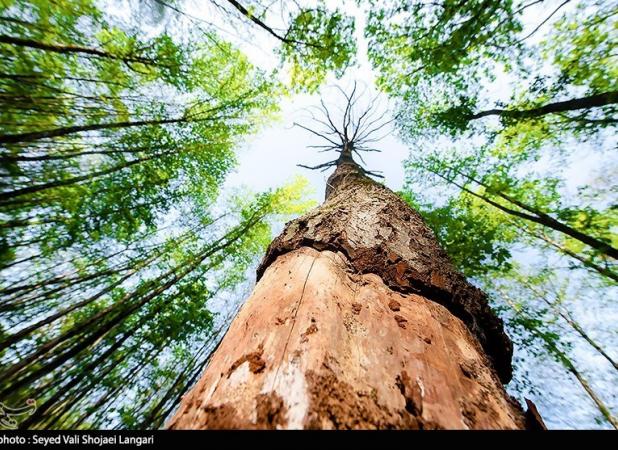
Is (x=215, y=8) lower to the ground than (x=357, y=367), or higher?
higher

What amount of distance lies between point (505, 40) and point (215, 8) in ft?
14.1

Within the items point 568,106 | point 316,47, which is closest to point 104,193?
point 316,47

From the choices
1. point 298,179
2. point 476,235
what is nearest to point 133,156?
point 298,179

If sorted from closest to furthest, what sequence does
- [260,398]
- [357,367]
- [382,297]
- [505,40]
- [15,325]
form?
[260,398] → [357,367] → [382,297] → [15,325] → [505,40]

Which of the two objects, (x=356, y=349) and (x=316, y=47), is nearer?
(x=356, y=349)

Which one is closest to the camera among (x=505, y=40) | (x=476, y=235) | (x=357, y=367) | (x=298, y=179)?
(x=357, y=367)

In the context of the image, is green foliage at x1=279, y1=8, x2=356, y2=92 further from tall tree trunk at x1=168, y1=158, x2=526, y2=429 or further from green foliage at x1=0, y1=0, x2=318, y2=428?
tall tree trunk at x1=168, y1=158, x2=526, y2=429

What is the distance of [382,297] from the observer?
52.0 inches

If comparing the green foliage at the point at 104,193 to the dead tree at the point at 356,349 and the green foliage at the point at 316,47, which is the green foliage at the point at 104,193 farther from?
the dead tree at the point at 356,349

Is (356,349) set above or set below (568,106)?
below

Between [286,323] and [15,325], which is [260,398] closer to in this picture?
[286,323]

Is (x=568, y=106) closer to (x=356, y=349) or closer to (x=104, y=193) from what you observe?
(x=356, y=349)

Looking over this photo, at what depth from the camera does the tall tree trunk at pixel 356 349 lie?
29.0 inches

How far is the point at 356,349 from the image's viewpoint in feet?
3.23
